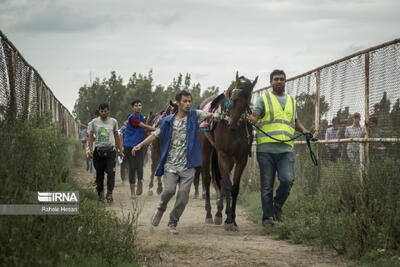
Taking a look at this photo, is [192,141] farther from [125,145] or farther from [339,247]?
[125,145]

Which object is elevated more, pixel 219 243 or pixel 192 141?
pixel 192 141

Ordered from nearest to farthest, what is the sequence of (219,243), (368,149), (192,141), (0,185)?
(0,185) → (219,243) → (192,141) → (368,149)

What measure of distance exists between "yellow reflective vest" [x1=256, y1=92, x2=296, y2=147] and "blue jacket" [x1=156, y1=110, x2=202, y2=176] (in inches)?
46.5

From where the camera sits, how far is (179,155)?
272 inches

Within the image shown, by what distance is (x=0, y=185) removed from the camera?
3.81 meters

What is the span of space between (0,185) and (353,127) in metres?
5.77

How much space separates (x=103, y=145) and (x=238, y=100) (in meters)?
4.11

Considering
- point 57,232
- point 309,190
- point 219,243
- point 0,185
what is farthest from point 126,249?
point 309,190

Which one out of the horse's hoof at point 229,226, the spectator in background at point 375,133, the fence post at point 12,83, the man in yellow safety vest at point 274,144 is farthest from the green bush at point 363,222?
the fence post at point 12,83

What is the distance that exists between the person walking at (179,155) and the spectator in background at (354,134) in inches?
93.5

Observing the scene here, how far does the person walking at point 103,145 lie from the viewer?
10352mm

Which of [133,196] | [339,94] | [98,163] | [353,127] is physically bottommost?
[133,196]

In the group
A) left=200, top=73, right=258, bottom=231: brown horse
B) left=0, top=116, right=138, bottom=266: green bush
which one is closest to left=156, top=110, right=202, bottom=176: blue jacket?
left=200, top=73, right=258, bottom=231: brown horse

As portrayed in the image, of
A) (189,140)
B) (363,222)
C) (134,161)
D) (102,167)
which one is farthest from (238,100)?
(134,161)
